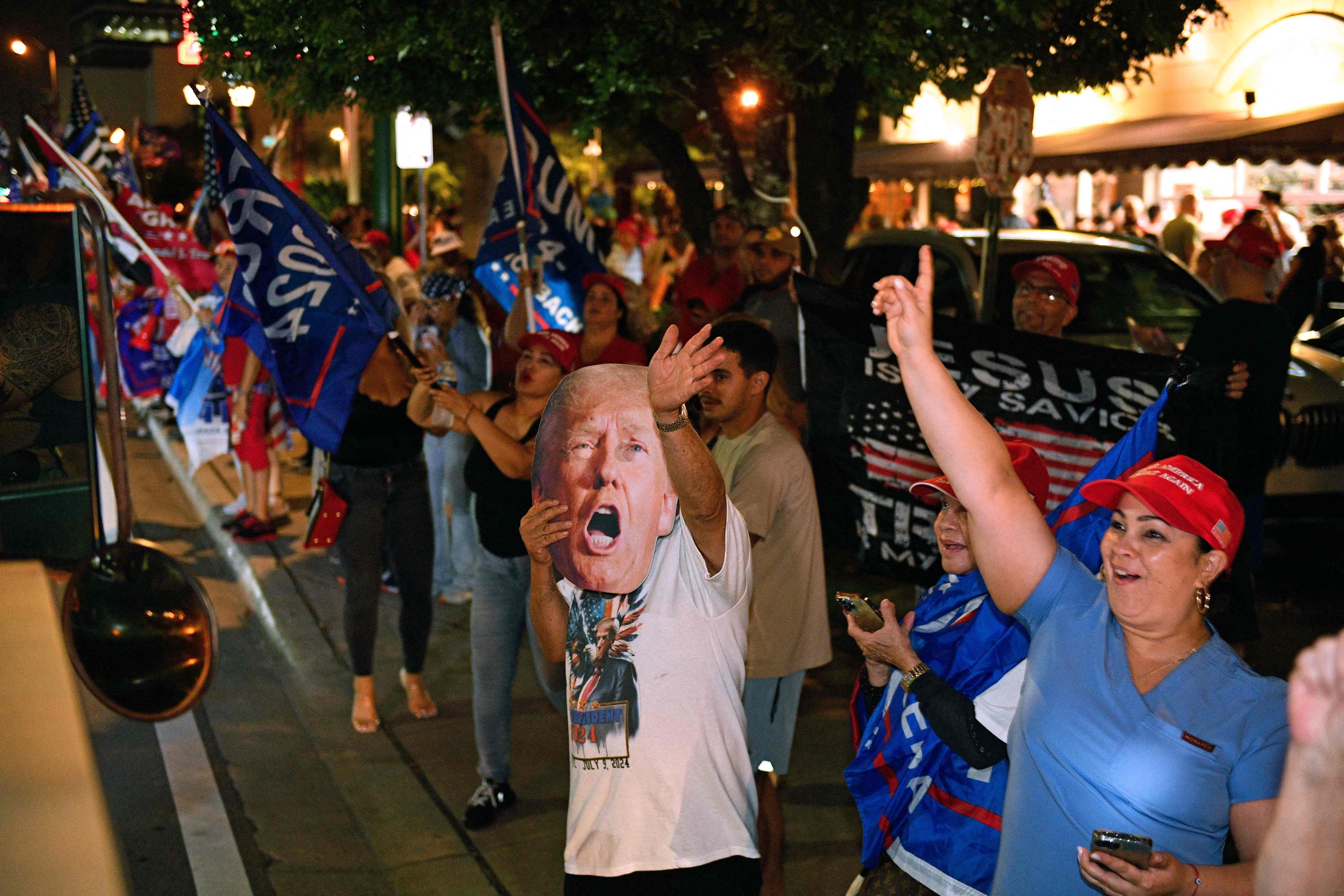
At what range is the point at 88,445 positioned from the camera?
3449mm

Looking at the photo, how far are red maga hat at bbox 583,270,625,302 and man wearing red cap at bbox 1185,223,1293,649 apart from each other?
3.00 metres

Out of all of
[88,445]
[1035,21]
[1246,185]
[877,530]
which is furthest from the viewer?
[1246,185]

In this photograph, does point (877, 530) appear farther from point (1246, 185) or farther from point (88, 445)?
point (1246, 185)

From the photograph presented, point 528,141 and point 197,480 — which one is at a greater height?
point 528,141

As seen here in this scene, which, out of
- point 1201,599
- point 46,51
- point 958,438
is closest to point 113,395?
point 46,51

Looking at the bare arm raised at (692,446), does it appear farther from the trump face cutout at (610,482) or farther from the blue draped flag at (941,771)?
the blue draped flag at (941,771)

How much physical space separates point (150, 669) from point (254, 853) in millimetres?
2313

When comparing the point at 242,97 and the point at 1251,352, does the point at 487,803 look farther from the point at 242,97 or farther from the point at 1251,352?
the point at 242,97

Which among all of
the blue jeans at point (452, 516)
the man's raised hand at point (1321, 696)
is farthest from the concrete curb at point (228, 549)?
the man's raised hand at point (1321, 696)

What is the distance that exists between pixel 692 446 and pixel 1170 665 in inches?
43.7

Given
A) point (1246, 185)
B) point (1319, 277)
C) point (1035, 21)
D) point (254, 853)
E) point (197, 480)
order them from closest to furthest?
point (254, 853) < point (1035, 21) < point (197, 480) < point (1319, 277) < point (1246, 185)

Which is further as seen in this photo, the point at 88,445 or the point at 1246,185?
the point at 1246,185

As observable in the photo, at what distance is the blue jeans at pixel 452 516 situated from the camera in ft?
26.7

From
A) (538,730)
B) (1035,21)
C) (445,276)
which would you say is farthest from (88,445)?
(1035,21)
